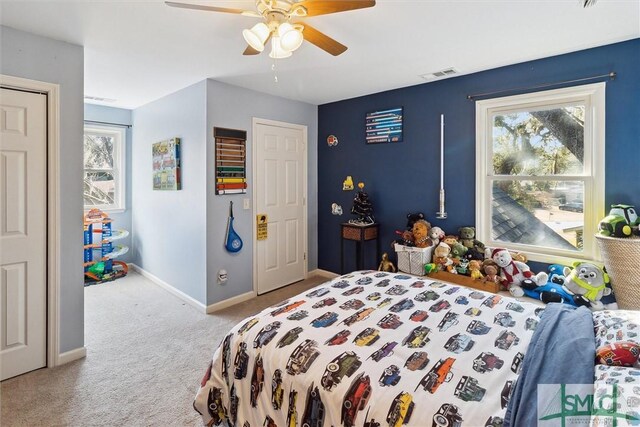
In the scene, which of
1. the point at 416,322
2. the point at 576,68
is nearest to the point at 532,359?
the point at 416,322

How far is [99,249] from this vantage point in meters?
4.54

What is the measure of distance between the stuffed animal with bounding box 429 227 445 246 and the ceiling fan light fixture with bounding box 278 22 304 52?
2.34m

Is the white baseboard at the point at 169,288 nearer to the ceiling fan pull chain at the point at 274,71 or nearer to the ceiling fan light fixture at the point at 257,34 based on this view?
the ceiling fan pull chain at the point at 274,71

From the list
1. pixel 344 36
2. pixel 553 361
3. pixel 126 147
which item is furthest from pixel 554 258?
pixel 126 147

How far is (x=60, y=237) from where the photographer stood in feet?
8.00

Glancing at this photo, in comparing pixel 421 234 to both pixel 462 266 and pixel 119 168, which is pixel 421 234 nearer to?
pixel 462 266

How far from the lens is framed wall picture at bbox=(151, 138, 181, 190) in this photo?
374cm

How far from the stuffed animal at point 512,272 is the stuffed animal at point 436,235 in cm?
53

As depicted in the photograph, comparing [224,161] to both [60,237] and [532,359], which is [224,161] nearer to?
[60,237]

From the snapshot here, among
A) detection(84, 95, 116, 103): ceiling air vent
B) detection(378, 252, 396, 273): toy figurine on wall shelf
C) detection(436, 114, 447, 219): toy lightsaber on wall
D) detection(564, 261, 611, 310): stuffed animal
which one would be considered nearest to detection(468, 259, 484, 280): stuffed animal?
detection(436, 114, 447, 219): toy lightsaber on wall

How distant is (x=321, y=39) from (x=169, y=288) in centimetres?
337

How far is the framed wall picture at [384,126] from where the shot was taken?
12.3ft

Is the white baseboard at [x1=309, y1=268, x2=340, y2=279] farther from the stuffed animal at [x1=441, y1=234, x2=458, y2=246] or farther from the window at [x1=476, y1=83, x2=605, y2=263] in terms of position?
the window at [x1=476, y1=83, x2=605, y2=263]

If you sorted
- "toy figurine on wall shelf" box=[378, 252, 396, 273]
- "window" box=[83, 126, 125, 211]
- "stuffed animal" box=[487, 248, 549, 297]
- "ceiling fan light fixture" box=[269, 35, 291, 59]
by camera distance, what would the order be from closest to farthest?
"ceiling fan light fixture" box=[269, 35, 291, 59], "stuffed animal" box=[487, 248, 549, 297], "toy figurine on wall shelf" box=[378, 252, 396, 273], "window" box=[83, 126, 125, 211]
